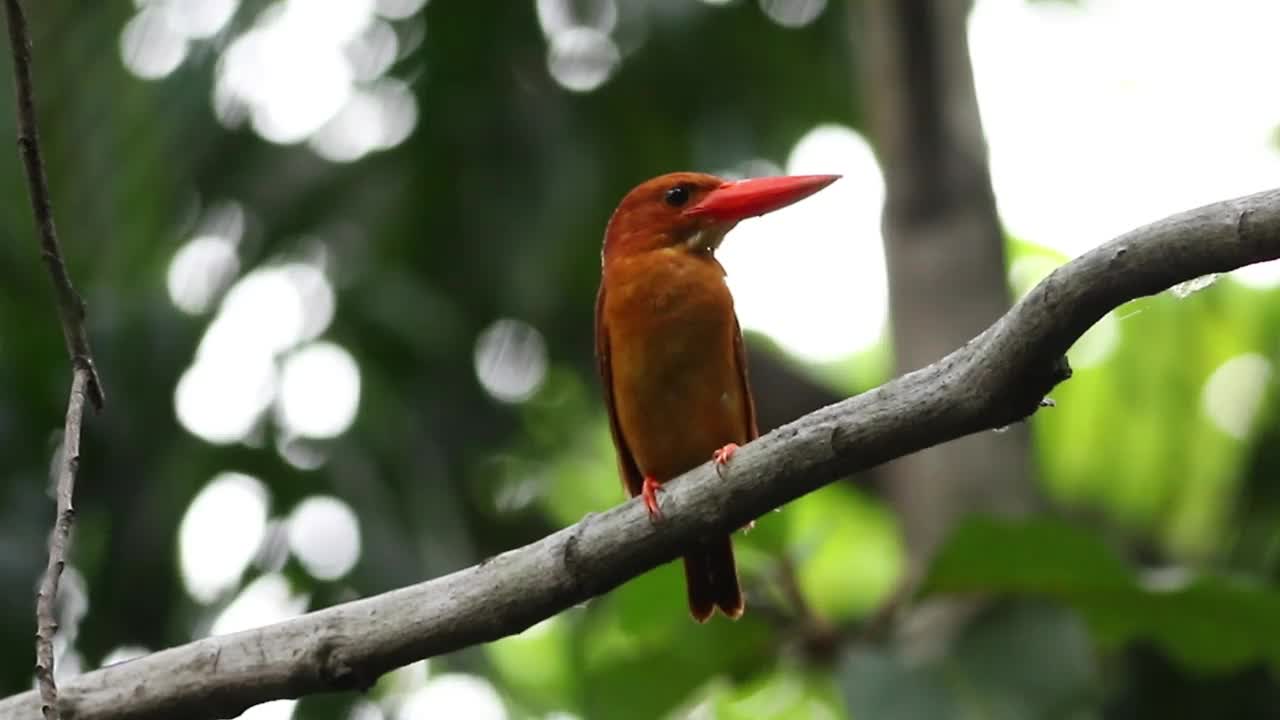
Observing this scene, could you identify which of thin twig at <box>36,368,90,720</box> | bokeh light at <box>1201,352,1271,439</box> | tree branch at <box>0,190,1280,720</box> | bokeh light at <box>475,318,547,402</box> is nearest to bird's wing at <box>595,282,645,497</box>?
tree branch at <box>0,190,1280,720</box>

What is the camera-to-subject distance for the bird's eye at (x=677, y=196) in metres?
3.71

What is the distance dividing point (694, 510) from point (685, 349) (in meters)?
1.09

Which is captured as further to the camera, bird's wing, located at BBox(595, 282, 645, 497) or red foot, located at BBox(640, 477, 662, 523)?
bird's wing, located at BBox(595, 282, 645, 497)

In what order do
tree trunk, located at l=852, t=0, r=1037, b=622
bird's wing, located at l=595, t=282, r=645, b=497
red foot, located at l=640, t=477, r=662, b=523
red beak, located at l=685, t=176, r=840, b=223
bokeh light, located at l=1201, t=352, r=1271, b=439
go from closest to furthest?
red foot, located at l=640, t=477, r=662, b=523 → red beak, located at l=685, t=176, r=840, b=223 → bird's wing, located at l=595, t=282, r=645, b=497 → tree trunk, located at l=852, t=0, r=1037, b=622 → bokeh light, located at l=1201, t=352, r=1271, b=439

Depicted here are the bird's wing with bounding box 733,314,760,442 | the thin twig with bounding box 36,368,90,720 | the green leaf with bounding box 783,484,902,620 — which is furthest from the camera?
the green leaf with bounding box 783,484,902,620

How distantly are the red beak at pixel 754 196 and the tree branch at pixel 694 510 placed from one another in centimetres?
100

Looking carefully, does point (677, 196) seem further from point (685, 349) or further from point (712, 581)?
point (712, 581)

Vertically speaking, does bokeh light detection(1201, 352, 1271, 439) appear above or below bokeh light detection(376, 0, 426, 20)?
below

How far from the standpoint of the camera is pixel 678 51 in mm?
5801

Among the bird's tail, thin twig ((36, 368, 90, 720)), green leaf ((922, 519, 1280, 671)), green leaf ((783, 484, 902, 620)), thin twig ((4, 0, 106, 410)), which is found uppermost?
thin twig ((4, 0, 106, 410))

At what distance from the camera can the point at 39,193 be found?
229 centimetres

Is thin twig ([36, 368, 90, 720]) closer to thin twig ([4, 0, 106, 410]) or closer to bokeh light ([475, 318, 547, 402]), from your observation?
thin twig ([4, 0, 106, 410])

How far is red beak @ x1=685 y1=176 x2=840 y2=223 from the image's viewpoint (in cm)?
330

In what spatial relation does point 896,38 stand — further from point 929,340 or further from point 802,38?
point 802,38
